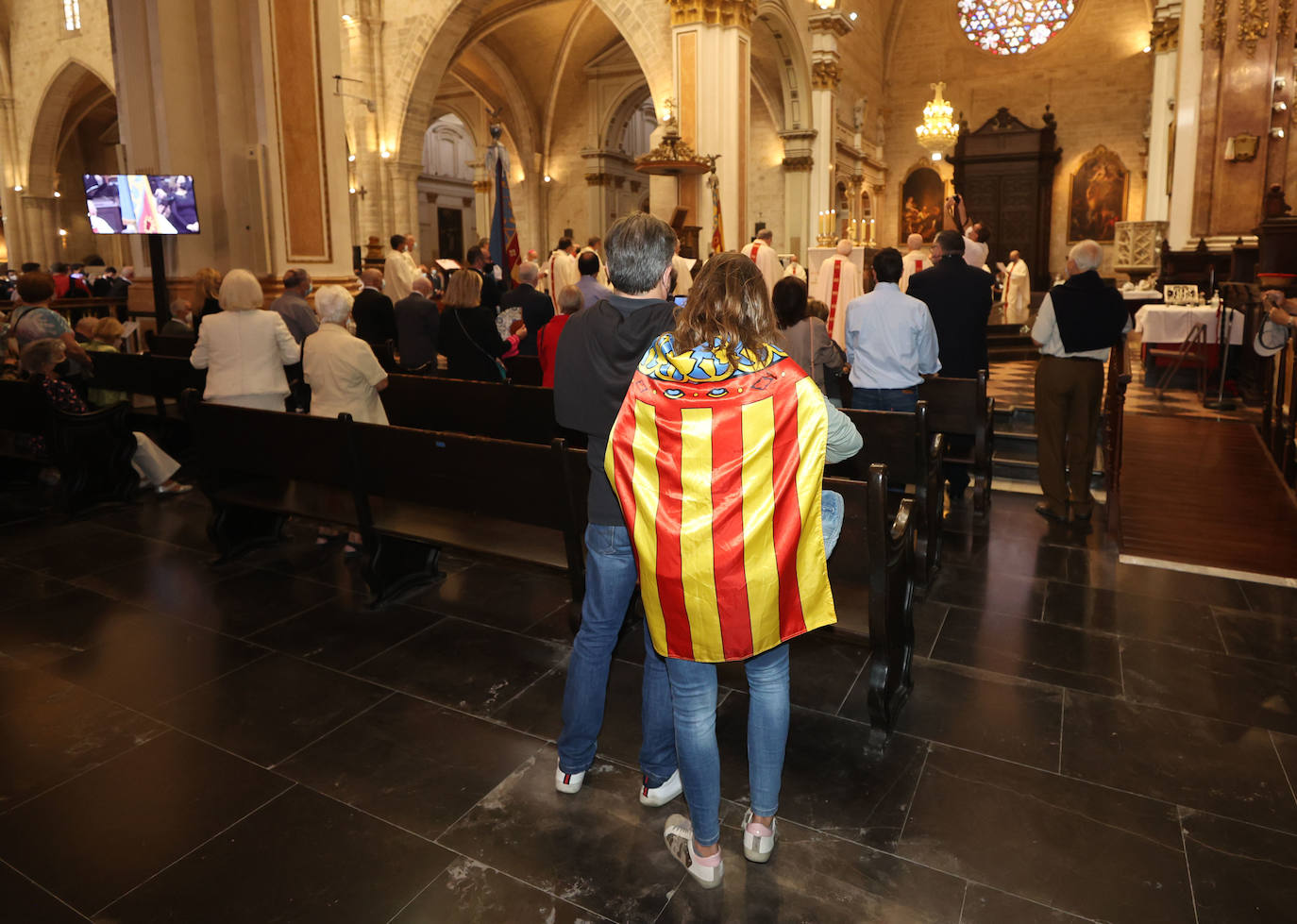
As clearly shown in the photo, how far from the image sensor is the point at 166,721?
3.18 meters

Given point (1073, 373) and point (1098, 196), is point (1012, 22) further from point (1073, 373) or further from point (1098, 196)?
point (1073, 373)

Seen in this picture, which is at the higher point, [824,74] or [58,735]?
[824,74]

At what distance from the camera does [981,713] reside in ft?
10.4

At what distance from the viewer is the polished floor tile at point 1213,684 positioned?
10.3 ft

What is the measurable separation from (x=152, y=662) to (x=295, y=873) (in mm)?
1727

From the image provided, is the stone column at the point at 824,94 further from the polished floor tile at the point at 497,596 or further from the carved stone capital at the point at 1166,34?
the polished floor tile at the point at 497,596

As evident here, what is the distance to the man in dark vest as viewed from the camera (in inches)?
203

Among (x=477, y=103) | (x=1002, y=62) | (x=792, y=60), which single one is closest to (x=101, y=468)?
(x=792, y=60)

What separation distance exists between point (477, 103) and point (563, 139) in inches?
123

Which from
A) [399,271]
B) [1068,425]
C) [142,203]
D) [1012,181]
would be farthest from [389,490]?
[1012,181]

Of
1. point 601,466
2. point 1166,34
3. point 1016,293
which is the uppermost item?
point 1166,34

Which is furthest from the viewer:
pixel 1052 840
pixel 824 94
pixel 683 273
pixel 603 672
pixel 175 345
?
pixel 824 94

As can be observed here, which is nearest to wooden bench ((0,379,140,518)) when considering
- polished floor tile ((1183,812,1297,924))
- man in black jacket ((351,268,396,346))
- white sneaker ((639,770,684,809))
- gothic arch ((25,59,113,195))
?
man in black jacket ((351,268,396,346))

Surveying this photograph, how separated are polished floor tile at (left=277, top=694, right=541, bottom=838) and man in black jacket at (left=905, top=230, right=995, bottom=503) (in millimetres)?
3829
